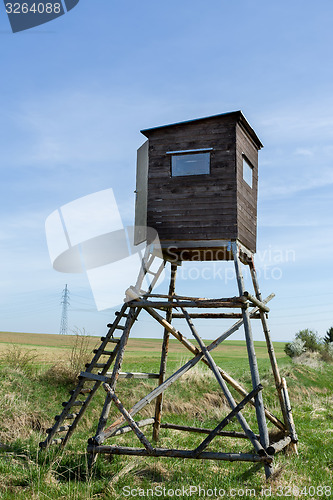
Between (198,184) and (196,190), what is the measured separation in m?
0.16

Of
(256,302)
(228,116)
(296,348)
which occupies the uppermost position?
(228,116)

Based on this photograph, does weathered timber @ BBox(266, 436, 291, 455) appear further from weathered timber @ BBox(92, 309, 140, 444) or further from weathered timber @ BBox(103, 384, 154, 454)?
weathered timber @ BBox(92, 309, 140, 444)

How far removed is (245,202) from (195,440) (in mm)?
6483

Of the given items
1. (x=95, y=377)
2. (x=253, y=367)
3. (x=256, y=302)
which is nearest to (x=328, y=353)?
(x=256, y=302)

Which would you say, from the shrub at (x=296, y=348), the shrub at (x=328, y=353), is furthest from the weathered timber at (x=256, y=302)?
the shrub at (x=328, y=353)

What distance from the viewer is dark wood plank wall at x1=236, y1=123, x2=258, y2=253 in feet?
36.9

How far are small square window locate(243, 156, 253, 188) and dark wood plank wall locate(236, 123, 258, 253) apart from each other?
0.12 meters

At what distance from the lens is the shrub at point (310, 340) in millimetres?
37500

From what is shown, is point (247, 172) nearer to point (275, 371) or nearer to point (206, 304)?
point (206, 304)

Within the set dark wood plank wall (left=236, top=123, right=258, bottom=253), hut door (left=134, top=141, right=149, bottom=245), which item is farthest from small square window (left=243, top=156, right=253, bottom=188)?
hut door (left=134, top=141, right=149, bottom=245)

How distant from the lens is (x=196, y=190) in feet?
36.9

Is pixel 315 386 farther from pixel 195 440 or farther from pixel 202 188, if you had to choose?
pixel 202 188

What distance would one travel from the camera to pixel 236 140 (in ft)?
36.7

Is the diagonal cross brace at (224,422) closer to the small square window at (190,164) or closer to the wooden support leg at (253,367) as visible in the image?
the wooden support leg at (253,367)
